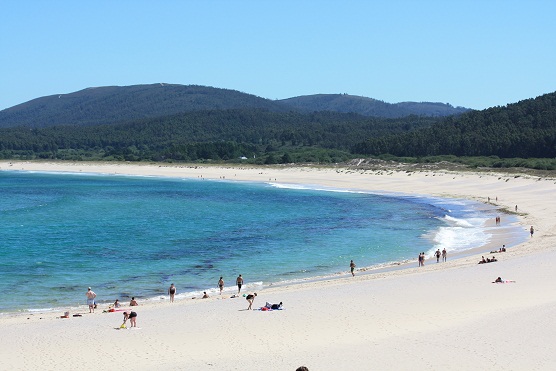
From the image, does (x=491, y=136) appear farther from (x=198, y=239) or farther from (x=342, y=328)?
(x=342, y=328)

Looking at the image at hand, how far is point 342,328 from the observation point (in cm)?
1653

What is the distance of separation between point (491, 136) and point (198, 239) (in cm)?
6947

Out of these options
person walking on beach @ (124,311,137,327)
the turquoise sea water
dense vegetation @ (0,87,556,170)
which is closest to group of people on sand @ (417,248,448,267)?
the turquoise sea water

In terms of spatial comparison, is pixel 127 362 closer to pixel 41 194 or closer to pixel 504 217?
pixel 504 217

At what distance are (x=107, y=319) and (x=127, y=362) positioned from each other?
4512 millimetres

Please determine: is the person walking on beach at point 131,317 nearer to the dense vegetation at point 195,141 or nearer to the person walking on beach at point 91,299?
the person walking on beach at point 91,299

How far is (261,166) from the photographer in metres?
109

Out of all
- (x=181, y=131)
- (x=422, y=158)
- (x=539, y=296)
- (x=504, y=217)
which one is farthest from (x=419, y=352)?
(x=181, y=131)

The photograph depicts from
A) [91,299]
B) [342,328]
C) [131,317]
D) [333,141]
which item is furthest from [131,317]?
[333,141]

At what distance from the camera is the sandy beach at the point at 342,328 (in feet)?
45.6

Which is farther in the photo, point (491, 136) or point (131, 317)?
point (491, 136)

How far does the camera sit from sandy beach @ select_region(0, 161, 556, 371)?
45.6ft

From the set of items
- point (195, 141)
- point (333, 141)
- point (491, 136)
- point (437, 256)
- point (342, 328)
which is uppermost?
point (195, 141)

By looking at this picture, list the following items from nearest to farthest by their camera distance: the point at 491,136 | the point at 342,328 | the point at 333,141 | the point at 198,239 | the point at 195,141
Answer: the point at 342,328 < the point at 198,239 < the point at 491,136 < the point at 333,141 < the point at 195,141
